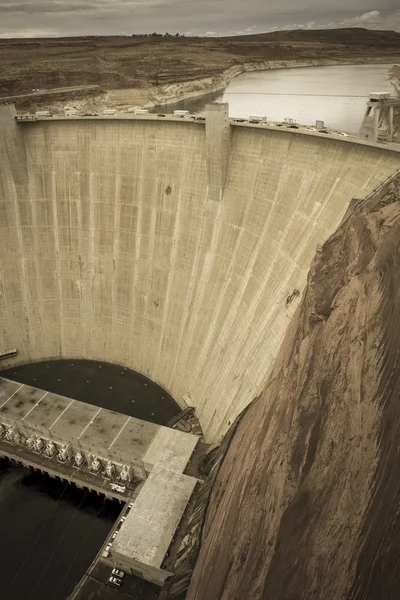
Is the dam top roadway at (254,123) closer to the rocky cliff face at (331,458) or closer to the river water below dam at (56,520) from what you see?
the rocky cliff face at (331,458)


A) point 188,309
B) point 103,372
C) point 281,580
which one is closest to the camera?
point 281,580

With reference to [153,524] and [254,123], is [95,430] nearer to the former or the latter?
[153,524]

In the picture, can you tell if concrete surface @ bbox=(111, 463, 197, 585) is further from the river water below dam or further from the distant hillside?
the distant hillside

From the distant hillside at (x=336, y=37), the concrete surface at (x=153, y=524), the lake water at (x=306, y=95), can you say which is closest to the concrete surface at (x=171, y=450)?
the concrete surface at (x=153, y=524)

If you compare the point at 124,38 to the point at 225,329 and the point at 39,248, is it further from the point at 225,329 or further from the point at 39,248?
the point at 225,329

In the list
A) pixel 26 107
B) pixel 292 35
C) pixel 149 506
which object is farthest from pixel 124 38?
pixel 149 506

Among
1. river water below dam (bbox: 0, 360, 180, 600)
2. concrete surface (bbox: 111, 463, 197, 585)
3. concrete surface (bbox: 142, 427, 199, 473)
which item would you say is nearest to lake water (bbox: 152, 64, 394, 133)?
river water below dam (bbox: 0, 360, 180, 600)

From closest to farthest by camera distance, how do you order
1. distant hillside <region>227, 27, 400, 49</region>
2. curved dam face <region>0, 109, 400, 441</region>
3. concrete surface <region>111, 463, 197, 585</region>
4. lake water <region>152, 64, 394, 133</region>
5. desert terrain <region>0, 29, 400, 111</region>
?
concrete surface <region>111, 463, 197, 585</region> < curved dam face <region>0, 109, 400, 441</region> < lake water <region>152, 64, 394, 133</region> < desert terrain <region>0, 29, 400, 111</region> < distant hillside <region>227, 27, 400, 49</region>
